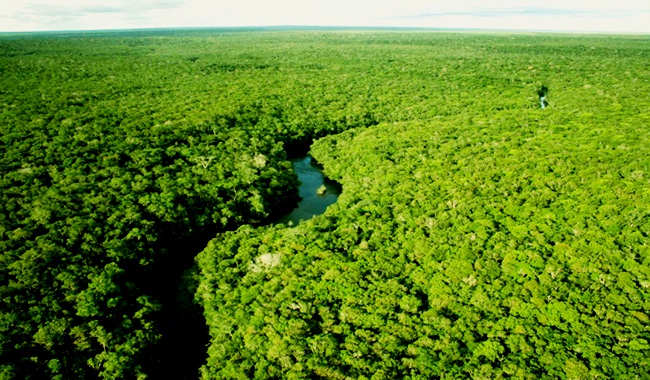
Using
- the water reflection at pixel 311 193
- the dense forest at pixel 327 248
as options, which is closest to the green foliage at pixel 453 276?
the dense forest at pixel 327 248

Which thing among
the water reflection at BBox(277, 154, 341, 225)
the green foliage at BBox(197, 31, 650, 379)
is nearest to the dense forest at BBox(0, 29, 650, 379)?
the green foliage at BBox(197, 31, 650, 379)

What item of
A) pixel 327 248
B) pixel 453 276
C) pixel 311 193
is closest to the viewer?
pixel 453 276

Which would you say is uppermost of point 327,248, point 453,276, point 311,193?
point 453,276

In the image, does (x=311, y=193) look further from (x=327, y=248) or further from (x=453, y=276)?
(x=453, y=276)

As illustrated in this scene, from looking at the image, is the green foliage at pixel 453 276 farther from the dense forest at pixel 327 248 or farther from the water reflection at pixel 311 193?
the water reflection at pixel 311 193

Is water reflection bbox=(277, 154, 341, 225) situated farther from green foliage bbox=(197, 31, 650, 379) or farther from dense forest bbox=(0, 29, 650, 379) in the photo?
green foliage bbox=(197, 31, 650, 379)

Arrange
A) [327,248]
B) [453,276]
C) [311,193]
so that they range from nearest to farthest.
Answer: [453,276] → [327,248] → [311,193]

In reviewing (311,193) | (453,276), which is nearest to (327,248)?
(453,276)
